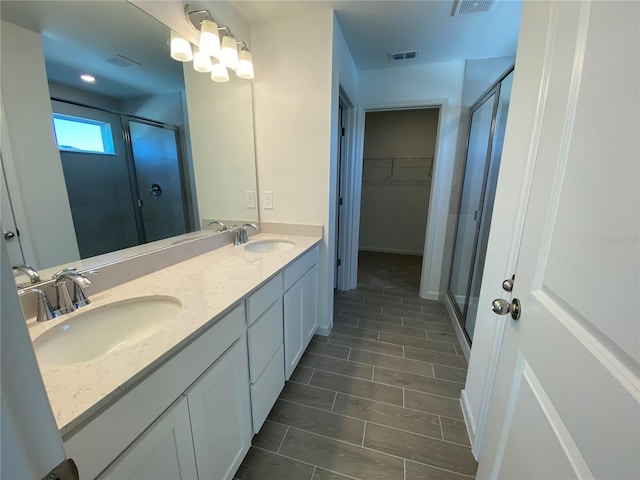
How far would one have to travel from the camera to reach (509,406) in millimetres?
811

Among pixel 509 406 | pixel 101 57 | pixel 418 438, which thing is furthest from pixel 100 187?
pixel 418 438

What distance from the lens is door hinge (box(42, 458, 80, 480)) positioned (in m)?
0.32

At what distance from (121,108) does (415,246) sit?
4.27 m

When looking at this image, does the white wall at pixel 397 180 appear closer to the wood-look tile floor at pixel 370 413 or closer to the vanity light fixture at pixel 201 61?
the wood-look tile floor at pixel 370 413

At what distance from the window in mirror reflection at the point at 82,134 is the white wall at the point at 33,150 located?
2cm

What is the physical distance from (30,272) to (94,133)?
0.56 m

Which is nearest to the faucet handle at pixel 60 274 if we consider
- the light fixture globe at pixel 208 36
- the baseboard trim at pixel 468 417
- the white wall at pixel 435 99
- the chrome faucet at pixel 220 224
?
the chrome faucet at pixel 220 224

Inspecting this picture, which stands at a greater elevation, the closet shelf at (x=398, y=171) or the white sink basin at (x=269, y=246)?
the closet shelf at (x=398, y=171)

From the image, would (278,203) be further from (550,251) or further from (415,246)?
(415,246)

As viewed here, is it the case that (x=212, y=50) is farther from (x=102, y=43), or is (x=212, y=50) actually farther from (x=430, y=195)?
→ (x=430, y=195)

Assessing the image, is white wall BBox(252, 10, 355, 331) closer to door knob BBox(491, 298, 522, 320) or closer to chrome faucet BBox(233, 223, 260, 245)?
chrome faucet BBox(233, 223, 260, 245)

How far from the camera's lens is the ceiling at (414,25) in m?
1.67

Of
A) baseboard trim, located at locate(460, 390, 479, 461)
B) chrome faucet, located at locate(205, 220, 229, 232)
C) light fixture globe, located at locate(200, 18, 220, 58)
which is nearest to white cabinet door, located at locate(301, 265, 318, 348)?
chrome faucet, located at locate(205, 220, 229, 232)

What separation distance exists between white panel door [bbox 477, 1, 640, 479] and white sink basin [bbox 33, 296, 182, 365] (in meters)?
1.05
